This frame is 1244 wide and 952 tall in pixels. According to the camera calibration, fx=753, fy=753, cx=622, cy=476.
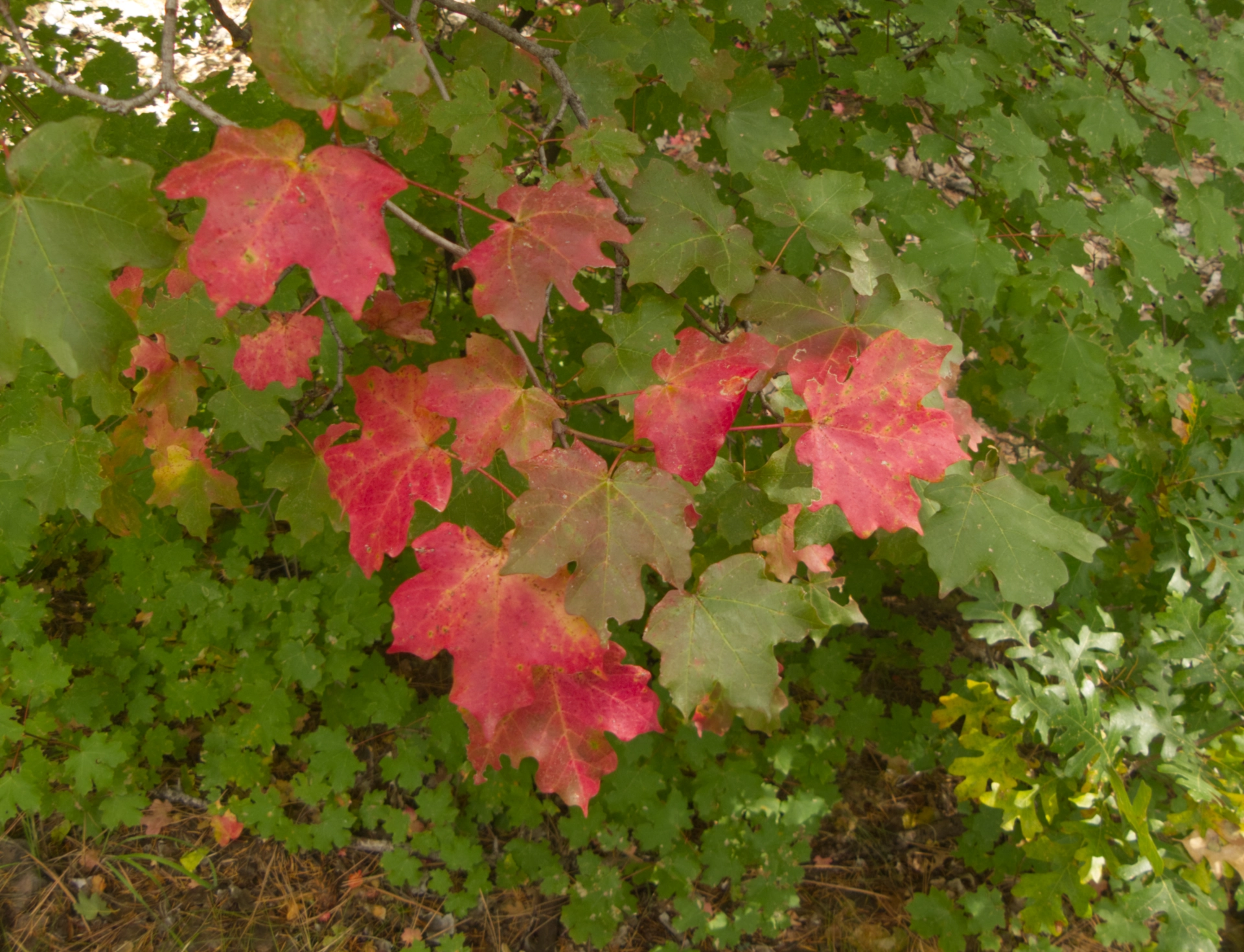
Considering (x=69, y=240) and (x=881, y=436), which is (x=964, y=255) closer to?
(x=881, y=436)

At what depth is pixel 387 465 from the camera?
1.22 m

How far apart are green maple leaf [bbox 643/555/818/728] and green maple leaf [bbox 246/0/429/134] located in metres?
0.79

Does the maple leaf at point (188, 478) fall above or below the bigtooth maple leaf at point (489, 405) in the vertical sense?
below

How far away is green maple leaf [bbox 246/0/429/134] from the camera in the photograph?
3.03ft

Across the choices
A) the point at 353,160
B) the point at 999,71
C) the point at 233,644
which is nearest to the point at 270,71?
the point at 353,160

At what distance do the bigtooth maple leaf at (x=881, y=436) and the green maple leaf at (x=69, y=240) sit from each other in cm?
93

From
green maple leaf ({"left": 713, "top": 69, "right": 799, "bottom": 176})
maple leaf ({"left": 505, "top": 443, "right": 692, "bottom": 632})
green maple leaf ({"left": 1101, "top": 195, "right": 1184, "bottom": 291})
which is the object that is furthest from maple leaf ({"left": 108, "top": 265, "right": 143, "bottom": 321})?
green maple leaf ({"left": 1101, "top": 195, "right": 1184, "bottom": 291})

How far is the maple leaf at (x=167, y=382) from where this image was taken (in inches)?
60.6

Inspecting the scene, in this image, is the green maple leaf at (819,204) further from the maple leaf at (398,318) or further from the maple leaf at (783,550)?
the maple leaf at (398,318)

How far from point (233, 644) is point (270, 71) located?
6.94 ft

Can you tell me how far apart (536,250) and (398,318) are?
0.50 m

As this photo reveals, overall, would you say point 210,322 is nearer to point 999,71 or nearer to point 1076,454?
point 999,71

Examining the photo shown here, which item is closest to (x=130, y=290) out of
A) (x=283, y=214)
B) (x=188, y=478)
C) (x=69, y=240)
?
(x=188, y=478)

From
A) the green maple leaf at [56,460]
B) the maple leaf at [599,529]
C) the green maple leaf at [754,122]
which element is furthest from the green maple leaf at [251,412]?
the green maple leaf at [754,122]
